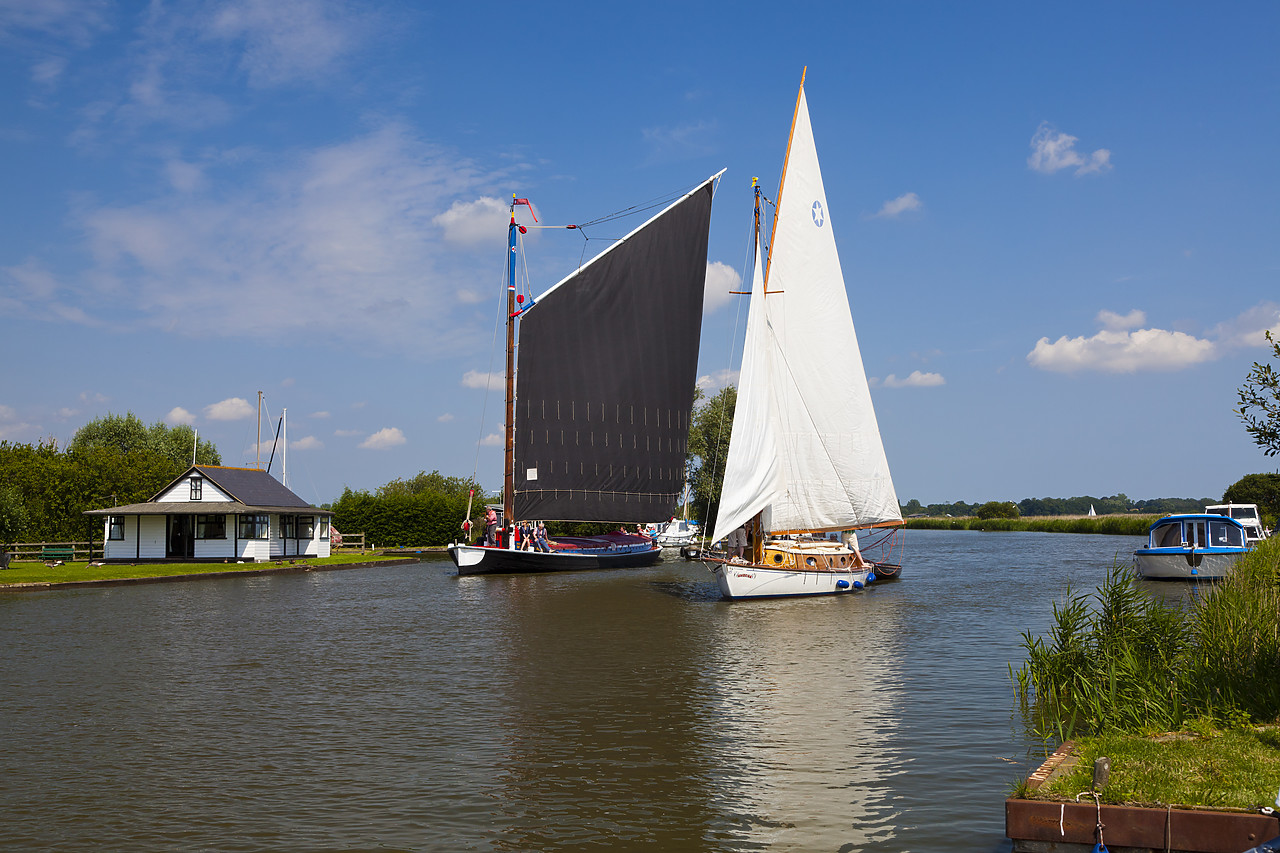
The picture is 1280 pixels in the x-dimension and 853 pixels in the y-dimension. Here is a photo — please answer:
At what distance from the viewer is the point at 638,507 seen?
52844 millimetres

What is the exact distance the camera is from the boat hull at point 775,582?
31375 millimetres

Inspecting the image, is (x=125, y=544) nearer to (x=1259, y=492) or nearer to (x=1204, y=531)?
(x=1204, y=531)

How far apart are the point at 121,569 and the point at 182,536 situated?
703 centimetres

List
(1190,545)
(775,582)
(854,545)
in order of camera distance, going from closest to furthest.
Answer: (775,582), (1190,545), (854,545)

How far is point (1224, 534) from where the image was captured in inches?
1433

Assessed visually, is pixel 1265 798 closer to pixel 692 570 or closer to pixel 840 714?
pixel 840 714

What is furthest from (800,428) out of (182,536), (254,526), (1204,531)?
(182,536)

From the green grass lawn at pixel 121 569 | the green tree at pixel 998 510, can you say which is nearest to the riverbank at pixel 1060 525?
the green tree at pixel 998 510

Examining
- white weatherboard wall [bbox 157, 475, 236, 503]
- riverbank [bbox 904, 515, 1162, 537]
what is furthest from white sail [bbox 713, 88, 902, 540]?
white weatherboard wall [bbox 157, 475, 236, 503]

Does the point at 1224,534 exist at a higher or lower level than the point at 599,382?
lower

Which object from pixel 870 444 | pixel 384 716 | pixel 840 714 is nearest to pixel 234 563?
pixel 870 444

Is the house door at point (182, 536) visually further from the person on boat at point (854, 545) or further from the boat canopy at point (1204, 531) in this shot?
the boat canopy at point (1204, 531)

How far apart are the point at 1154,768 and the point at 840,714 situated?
257 inches

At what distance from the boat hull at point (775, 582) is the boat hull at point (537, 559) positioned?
17.3m
